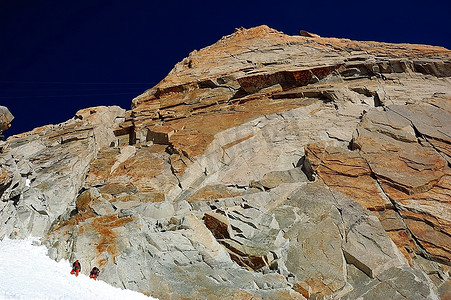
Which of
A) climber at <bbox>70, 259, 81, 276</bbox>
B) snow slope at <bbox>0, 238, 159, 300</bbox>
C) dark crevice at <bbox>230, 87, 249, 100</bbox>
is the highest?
dark crevice at <bbox>230, 87, 249, 100</bbox>

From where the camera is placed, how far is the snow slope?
14648mm

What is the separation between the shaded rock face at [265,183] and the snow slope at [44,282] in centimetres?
70

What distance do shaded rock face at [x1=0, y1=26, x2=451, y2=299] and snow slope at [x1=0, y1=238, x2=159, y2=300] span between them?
699mm

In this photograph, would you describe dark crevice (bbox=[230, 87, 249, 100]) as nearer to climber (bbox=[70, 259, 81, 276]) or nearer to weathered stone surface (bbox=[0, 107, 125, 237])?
→ weathered stone surface (bbox=[0, 107, 125, 237])

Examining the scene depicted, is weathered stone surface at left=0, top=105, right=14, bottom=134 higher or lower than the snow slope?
higher

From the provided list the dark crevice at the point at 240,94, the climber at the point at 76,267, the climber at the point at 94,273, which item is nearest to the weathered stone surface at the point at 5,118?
the dark crevice at the point at 240,94

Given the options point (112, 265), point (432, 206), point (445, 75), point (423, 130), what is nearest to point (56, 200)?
point (112, 265)

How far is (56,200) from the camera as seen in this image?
84.2 ft

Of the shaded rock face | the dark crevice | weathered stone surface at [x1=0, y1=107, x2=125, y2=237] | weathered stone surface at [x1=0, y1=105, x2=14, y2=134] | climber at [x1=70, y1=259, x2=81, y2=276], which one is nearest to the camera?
climber at [x1=70, y1=259, x2=81, y2=276]

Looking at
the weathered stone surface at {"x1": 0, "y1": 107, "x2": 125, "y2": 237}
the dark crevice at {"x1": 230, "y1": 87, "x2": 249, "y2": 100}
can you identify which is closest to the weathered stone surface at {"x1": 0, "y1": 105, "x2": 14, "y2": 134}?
the weathered stone surface at {"x1": 0, "y1": 107, "x2": 125, "y2": 237}

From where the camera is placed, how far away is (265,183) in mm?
23344

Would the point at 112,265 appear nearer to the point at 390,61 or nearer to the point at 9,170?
the point at 9,170

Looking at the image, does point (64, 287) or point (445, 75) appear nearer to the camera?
point (64, 287)

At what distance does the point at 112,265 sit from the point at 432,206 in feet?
57.7
